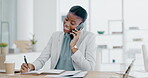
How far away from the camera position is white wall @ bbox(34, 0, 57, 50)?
20.6 feet

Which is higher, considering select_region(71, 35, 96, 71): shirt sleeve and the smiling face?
the smiling face

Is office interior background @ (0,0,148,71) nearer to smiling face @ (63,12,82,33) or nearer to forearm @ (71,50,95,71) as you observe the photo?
smiling face @ (63,12,82,33)

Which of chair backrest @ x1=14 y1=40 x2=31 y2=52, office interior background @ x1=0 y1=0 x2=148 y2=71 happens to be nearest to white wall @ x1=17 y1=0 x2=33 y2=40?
office interior background @ x1=0 y1=0 x2=148 y2=71

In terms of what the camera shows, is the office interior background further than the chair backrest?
Yes

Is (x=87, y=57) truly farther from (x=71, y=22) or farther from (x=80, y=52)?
(x=71, y=22)

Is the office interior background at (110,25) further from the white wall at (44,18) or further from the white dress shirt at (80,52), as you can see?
the white dress shirt at (80,52)

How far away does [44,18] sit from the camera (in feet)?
20.7

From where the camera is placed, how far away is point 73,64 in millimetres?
2365

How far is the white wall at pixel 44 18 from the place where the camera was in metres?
6.28

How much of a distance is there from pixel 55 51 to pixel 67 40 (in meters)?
0.16

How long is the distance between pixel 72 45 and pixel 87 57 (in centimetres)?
20

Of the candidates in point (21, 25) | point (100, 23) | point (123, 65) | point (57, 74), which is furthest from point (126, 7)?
point (57, 74)

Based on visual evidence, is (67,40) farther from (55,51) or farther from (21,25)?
(21,25)

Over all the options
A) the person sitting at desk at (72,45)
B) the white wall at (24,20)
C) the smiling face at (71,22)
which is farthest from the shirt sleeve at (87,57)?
the white wall at (24,20)
